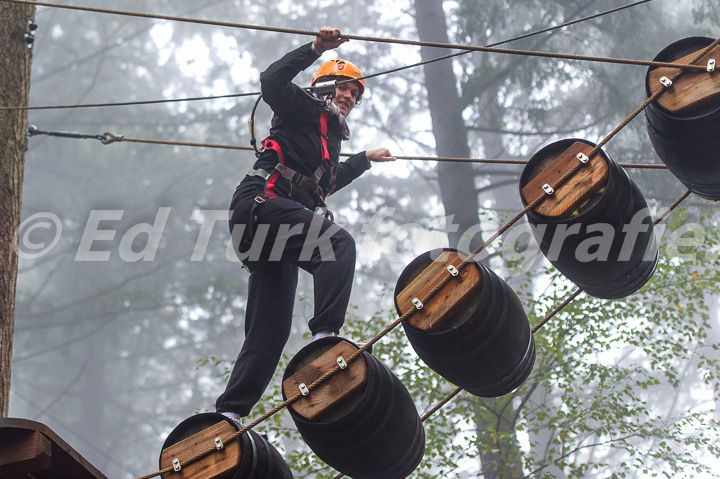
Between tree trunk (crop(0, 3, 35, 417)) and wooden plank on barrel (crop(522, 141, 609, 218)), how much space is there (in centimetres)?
290

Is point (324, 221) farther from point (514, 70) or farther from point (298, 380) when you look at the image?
point (514, 70)

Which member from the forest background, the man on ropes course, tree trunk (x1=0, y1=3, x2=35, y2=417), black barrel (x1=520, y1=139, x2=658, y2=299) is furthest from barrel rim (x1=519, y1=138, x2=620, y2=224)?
the forest background

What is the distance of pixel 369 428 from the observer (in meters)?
3.18

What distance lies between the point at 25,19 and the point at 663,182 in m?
11.3

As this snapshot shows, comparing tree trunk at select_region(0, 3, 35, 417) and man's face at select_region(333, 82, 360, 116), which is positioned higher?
tree trunk at select_region(0, 3, 35, 417)

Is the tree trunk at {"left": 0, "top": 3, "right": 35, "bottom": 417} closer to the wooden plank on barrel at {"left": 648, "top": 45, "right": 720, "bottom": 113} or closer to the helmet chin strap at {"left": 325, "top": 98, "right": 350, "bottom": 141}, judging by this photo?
the helmet chin strap at {"left": 325, "top": 98, "right": 350, "bottom": 141}

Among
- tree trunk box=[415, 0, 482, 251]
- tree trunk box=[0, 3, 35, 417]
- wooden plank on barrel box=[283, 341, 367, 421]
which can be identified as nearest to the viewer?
wooden plank on barrel box=[283, 341, 367, 421]

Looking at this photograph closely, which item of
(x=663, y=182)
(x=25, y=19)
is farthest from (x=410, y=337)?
(x=663, y=182)

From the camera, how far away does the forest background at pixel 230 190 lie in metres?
14.0

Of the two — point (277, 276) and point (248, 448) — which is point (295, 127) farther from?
point (248, 448)

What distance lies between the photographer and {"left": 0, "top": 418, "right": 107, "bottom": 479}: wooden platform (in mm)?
2879

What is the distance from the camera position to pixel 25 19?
5.15 m

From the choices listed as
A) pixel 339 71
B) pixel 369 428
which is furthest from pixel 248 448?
pixel 339 71

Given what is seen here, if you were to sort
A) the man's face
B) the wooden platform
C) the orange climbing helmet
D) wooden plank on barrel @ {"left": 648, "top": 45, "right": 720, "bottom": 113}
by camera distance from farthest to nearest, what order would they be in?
the orange climbing helmet, the man's face, wooden plank on barrel @ {"left": 648, "top": 45, "right": 720, "bottom": 113}, the wooden platform
